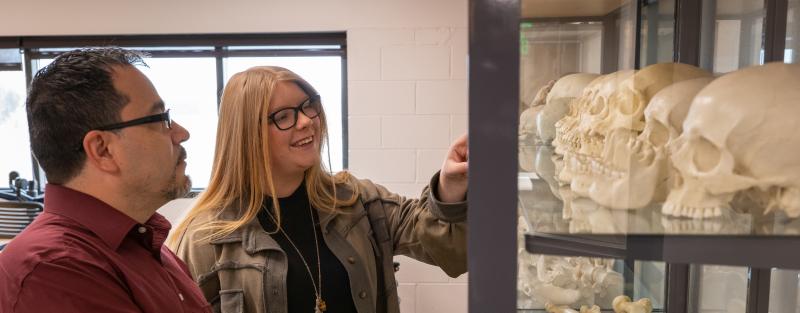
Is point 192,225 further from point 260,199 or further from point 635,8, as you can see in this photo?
point 635,8

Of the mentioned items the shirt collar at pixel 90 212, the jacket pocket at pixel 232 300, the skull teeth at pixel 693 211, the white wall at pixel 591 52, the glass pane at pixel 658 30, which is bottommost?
the jacket pocket at pixel 232 300

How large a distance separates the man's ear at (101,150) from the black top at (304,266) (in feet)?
1.52

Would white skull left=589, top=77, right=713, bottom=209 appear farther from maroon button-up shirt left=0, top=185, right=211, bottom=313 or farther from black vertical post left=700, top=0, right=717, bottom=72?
maroon button-up shirt left=0, top=185, right=211, bottom=313

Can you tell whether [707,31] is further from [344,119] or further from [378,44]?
[344,119]

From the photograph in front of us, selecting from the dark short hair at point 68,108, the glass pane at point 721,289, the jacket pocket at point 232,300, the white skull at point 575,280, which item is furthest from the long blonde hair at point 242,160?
the glass pane at point 721,289

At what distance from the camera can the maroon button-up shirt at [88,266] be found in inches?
37.4

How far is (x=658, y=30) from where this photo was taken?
0.96 m

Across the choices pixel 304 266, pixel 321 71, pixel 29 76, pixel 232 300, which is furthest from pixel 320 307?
pixel 29 76

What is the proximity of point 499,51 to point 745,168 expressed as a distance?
300mm

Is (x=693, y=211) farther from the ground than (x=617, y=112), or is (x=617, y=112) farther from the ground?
(x=617, y=112)

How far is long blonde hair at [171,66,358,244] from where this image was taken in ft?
4.82

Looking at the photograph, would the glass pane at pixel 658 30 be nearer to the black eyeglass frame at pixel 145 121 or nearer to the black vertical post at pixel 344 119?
the black eyeglass frame at pixel 145 121

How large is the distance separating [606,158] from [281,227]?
104 centimetres

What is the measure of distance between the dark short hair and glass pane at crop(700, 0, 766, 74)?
111 cm
